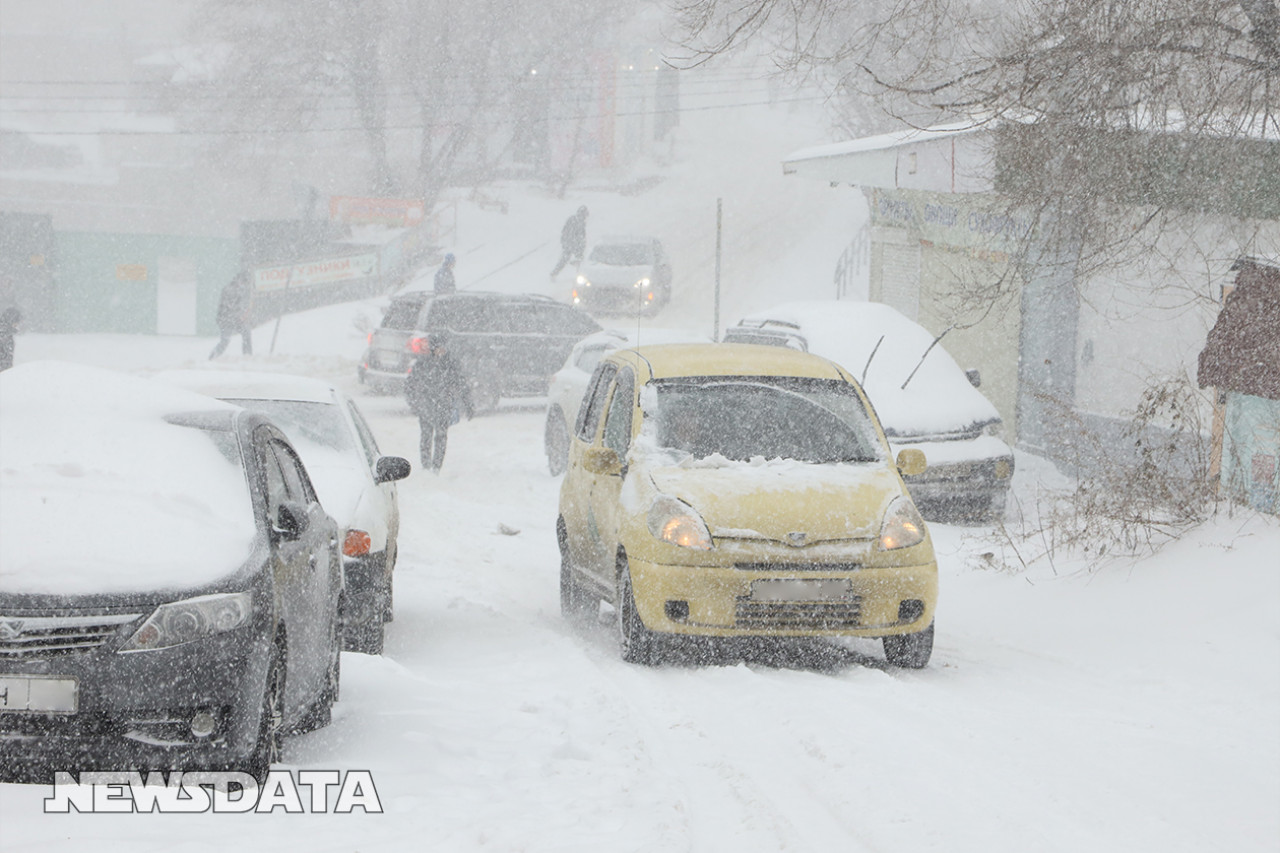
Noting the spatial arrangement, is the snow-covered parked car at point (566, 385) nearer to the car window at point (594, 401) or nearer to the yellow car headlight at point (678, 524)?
the car window at point (594, 401)

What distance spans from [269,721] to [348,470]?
12.7 feet

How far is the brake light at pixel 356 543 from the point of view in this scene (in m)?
8.02

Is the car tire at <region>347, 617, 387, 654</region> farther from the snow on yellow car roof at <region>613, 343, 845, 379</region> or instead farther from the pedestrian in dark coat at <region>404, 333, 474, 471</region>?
the pedestrian in dark coat at <region>404, 333, 474, 471</region>

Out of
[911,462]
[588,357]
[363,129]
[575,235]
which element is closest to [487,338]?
[588,357]

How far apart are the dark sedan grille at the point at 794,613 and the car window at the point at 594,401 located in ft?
8.39

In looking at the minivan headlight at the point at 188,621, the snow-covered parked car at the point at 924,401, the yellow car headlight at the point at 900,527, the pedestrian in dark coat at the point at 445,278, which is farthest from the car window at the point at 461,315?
the minivan headlight at the point at 188,621

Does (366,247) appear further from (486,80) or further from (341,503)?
(341,503)

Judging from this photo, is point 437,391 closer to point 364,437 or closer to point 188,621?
point 364,437

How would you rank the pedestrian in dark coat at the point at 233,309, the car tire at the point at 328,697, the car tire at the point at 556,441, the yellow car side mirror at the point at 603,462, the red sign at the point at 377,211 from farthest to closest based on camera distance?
1. the red sign at the point at 377,211
2. the pedestrian in dark coat at the point at 233,309
3. the car tire at the point at 556,441
4. the yellow car side mirror at the point at 603,462
5. the car tire at the point at 328,697

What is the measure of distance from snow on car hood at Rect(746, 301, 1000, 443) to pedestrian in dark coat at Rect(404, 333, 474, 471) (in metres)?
3.44

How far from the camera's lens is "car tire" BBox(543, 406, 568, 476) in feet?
56.0

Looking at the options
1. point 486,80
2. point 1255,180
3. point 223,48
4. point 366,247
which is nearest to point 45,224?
point 366,247

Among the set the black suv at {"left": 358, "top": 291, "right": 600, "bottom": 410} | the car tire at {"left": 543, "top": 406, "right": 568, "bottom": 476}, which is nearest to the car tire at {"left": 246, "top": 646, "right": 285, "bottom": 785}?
the car tire at {"left": 543, "top": 406, "right": 568, "bottom": 476}

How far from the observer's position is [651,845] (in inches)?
187
